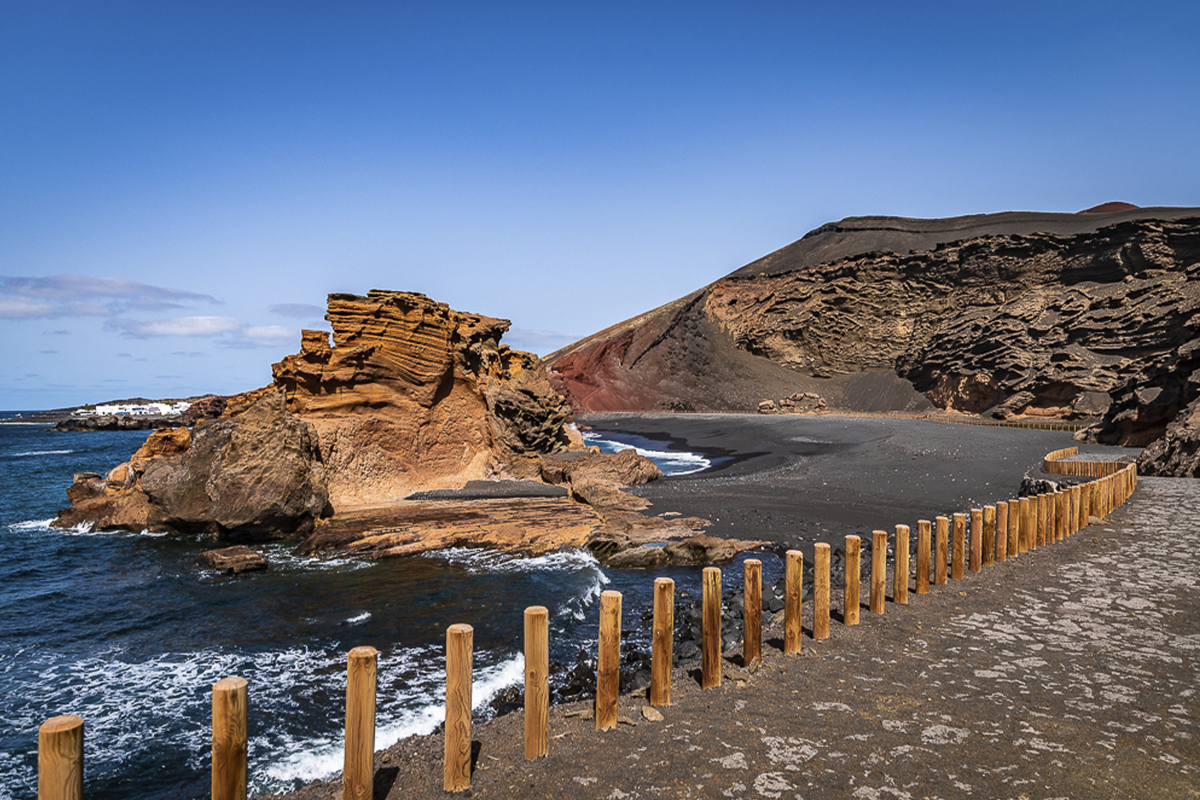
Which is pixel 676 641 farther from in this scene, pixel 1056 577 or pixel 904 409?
pixel 904 409

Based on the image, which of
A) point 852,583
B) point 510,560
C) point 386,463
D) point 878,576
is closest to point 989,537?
point 878,576

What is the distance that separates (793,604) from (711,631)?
1057mm

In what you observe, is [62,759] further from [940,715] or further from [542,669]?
[940,715]

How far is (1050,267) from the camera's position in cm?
5006

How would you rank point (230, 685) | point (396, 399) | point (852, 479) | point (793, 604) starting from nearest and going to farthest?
point (230, 685)
point (793, 604)
point (396, 399)
point (852, 479)

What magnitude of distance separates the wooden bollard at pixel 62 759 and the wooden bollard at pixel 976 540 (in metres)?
8.54

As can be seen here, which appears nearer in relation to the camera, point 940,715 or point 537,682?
point 537,682

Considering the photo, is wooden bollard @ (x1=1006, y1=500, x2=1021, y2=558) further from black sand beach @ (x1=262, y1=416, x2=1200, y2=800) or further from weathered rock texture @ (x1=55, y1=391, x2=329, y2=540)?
weathered rock texture @ (x1=55, y1=391, x2=329, y2=540)

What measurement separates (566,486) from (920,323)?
51.3 metres

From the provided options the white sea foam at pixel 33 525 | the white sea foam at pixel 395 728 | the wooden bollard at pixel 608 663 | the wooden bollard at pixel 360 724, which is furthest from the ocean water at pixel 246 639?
the wooden bollard at pixel 608 663

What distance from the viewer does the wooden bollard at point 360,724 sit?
3305 millimetres

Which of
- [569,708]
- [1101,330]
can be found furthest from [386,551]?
[1101,330]

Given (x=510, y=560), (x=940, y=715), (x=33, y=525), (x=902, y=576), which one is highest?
(x=902, y=576)

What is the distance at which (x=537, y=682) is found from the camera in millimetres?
3971
